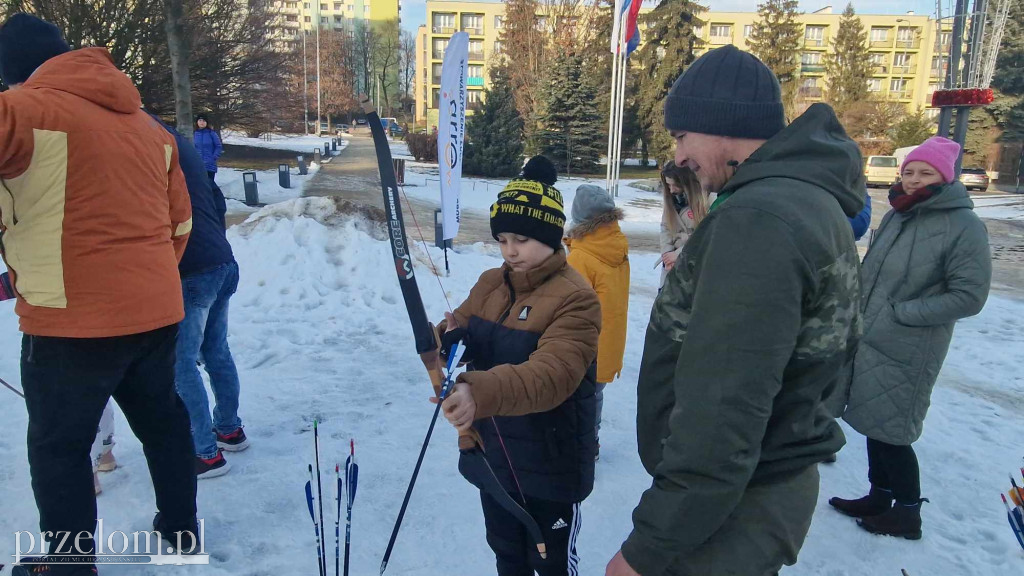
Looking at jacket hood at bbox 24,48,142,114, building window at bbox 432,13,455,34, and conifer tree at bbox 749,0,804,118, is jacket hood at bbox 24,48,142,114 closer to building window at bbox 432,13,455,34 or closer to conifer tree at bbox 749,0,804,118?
conifer tree at bbox 749,0,804,118

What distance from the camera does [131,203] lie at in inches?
86.0

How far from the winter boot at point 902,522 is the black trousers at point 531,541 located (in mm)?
1754

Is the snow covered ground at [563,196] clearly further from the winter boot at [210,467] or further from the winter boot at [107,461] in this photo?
the winter boot at [107,461]

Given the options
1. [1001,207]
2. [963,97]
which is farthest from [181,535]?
[1001,207]

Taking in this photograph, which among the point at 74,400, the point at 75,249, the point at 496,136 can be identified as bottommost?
the point at 74,400

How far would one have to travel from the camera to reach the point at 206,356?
10.7 feet

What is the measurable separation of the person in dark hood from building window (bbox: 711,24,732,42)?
66.3 meters

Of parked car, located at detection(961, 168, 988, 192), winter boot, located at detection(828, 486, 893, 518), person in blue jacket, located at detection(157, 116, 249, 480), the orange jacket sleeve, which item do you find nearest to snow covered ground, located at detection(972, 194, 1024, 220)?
parked car, located at detection(961, 168, 988, 192)

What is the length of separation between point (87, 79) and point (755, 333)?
7.36 feet

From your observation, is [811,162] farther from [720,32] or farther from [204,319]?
[720,32]

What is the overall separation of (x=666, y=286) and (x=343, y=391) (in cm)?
354

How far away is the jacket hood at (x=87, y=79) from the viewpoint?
6.74 feet

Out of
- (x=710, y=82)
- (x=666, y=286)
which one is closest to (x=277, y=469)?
(x=666, y=286)

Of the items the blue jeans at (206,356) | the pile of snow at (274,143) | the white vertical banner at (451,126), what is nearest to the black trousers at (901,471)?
the blue jeans at (206,356)
